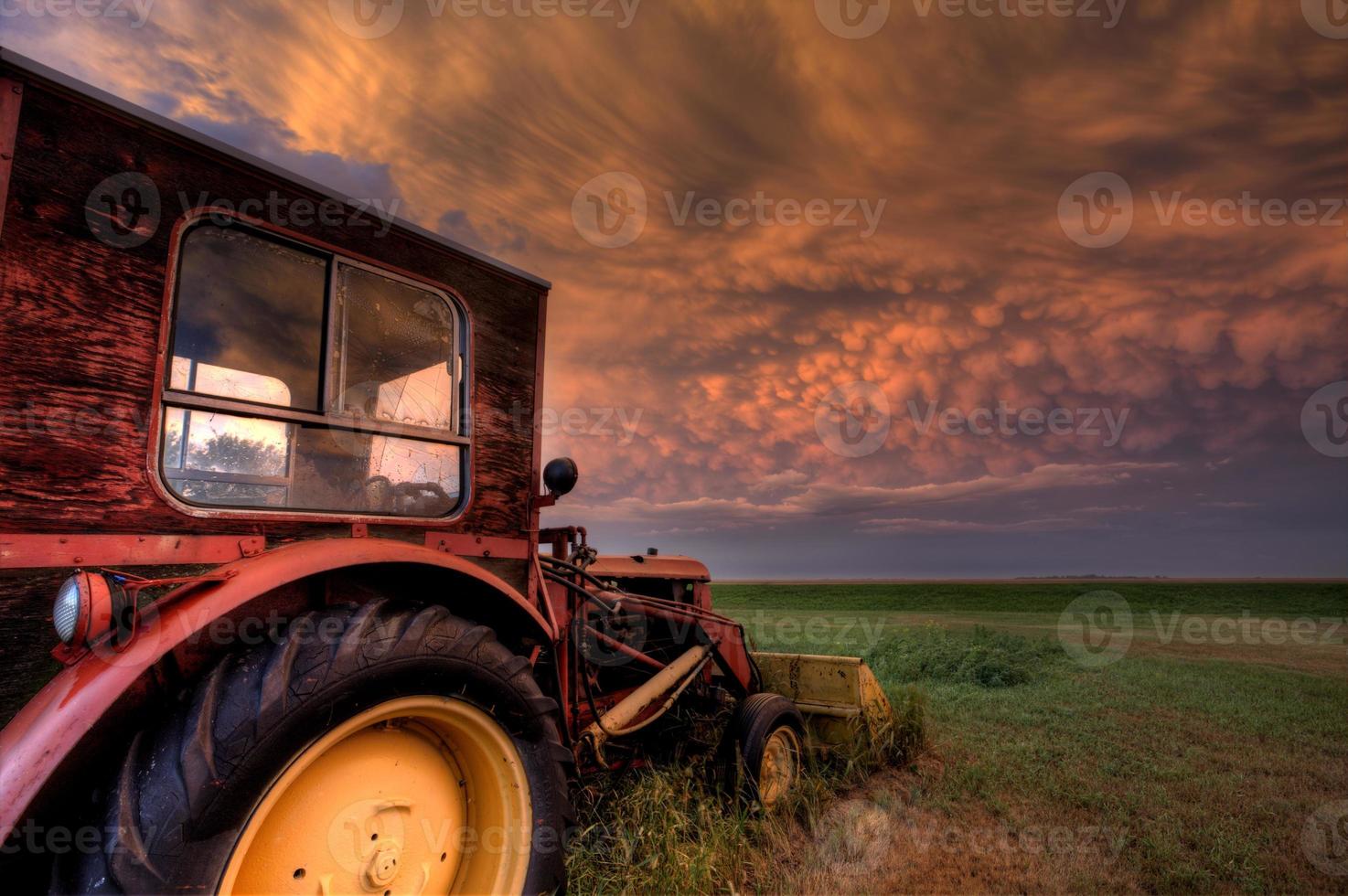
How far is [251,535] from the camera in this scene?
7.08ft

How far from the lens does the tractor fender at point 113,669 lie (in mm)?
1476

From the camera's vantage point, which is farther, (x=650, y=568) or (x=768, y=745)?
(x=650, y=568)

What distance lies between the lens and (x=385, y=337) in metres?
2.72

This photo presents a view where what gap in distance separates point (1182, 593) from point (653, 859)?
43811 millimetres

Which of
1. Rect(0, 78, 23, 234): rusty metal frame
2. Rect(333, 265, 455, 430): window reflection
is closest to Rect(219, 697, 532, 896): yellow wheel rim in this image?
Rect(333, 265, 455, 430): window reflection

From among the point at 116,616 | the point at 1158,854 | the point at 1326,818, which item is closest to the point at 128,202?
the point at 116,616

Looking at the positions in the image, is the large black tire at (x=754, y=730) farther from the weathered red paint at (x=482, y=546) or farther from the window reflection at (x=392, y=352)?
the window reflection at (x=392, y=352)

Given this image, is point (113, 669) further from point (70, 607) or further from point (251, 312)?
point (251, 312)

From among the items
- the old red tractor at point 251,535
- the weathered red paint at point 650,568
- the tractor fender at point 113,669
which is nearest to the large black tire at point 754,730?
the weathered red paint at point 650,568

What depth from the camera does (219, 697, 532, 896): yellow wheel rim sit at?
193 centimetres

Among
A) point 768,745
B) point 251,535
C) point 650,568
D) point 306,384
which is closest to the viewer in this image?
point 251,535

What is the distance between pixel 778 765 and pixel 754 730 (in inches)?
16.8

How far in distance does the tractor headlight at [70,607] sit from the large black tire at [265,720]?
316 mm

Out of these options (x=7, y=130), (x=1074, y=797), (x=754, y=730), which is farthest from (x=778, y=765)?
(x=7, y=130)
